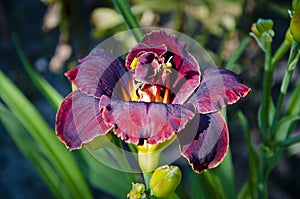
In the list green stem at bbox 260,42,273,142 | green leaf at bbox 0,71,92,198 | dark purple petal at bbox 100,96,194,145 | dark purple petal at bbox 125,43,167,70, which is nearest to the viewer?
dark purple petal at bbox 100,96,194,145

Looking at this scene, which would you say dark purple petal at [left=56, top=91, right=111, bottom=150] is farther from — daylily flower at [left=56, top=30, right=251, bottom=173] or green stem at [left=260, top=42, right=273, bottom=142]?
green stem at [left=260, top=42, right=273, bottom=142]

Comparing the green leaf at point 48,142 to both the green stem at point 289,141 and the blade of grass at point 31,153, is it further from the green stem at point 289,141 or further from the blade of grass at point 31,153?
the green stem at point 289,141

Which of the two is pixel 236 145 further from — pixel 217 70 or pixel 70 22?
pixel 217 70

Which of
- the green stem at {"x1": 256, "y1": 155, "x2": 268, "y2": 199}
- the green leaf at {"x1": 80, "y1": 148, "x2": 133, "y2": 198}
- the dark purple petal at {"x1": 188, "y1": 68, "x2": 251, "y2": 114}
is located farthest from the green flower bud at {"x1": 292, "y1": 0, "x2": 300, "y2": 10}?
the green leaf at {"x1": 80, "y1": 148, "x2": 133, "y2": 198}

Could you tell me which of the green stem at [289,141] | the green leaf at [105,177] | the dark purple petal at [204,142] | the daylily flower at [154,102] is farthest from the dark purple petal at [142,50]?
the green leaf at [105,177]

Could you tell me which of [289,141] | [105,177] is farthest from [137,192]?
[105,177]

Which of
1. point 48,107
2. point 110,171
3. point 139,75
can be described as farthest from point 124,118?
point 48,107

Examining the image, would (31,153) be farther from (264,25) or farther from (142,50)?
(264,25)
